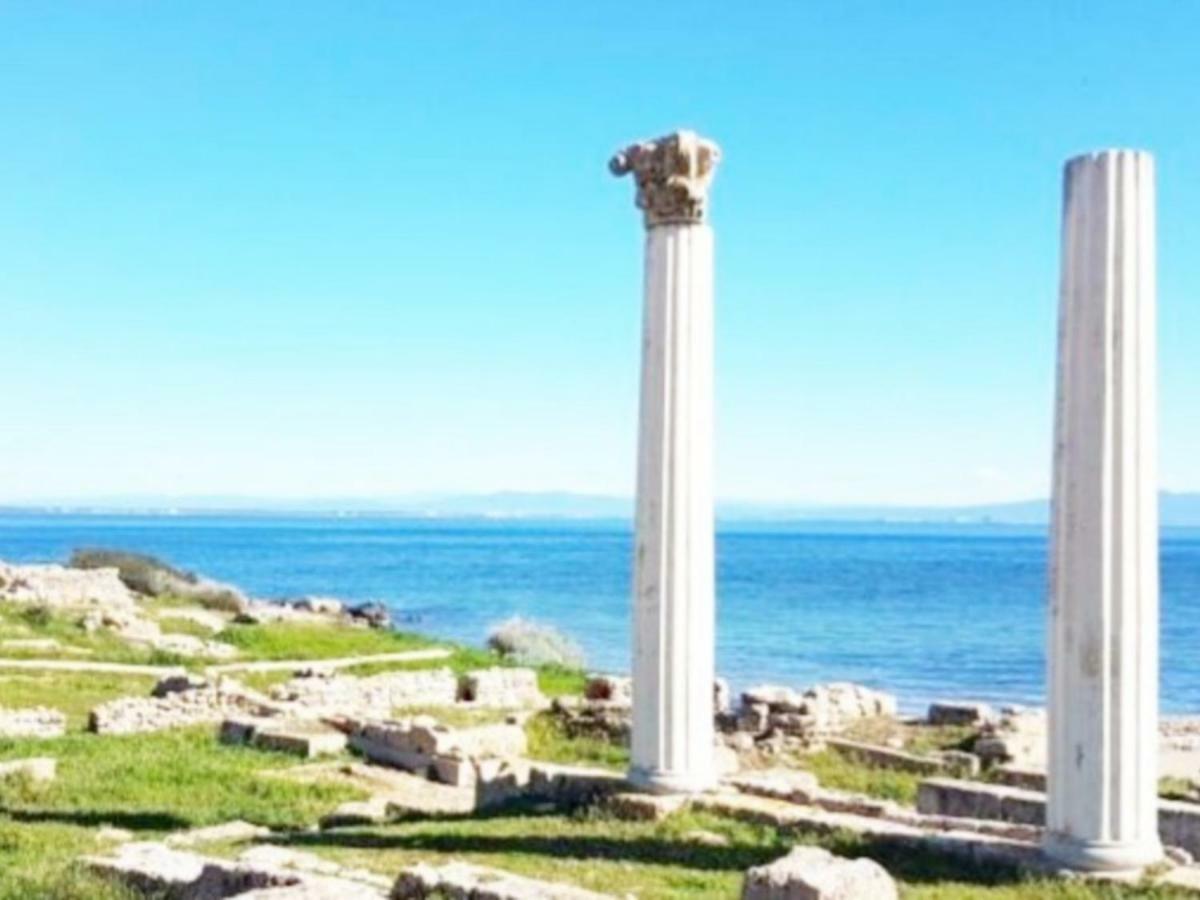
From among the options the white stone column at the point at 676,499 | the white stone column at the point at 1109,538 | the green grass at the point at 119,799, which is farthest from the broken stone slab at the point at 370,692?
the white stone column at the point at 1109,538

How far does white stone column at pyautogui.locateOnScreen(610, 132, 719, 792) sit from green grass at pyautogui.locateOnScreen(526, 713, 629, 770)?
577 cm

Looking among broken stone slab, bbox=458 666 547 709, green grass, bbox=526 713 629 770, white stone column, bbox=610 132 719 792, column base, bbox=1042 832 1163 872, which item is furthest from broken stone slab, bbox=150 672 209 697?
column base, bbox=1042 832 1163 872

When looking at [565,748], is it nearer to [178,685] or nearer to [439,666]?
[178,685]

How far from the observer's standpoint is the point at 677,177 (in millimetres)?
12867

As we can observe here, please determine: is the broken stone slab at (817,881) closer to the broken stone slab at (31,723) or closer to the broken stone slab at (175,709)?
the broken stone slab at (31,723)

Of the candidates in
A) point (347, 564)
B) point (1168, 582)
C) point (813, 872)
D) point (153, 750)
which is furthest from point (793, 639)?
point (347, 564)

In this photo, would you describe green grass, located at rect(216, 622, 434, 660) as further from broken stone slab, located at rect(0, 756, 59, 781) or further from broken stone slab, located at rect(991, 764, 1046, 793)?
broken stone slab, located at rect(991, 764, 1046, 793)

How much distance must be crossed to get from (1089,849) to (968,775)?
833cm

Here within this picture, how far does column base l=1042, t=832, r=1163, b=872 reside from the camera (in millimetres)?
9844

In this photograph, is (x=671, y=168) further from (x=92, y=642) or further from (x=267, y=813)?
(x=92, y=642)

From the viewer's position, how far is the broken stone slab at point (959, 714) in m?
22.9

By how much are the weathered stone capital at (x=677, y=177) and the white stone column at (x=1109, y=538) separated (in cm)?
360

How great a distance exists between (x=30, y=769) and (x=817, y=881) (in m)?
9.48

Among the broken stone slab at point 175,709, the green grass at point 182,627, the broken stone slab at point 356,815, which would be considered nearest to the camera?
the broken stone slab at point 356,815
